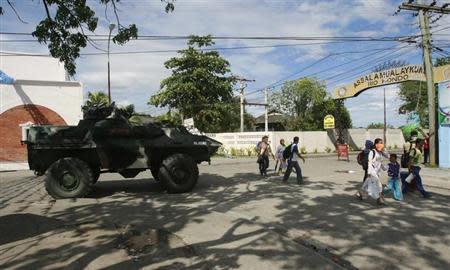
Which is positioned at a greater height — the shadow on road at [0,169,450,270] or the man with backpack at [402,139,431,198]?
the man with backpack at [402,139,431,198]

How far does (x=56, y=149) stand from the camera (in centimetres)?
1139

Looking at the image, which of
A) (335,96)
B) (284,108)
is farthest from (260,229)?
(284,108)

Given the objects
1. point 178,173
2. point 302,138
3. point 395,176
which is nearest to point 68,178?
point 178,173

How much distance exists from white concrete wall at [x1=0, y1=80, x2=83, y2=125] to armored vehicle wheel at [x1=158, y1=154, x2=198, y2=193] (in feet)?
54.0

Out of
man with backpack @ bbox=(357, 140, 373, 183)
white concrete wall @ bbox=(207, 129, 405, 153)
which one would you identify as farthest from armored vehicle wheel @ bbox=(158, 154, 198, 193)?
white concrete wall @ bbox=(207, 129, 405, 153)

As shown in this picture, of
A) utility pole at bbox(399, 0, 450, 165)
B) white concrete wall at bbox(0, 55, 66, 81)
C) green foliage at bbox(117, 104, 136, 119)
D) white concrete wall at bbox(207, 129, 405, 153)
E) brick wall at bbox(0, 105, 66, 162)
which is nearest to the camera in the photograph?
green foliage at bbox(117, 104, 136, 119)

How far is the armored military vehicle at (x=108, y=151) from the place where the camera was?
11.3m

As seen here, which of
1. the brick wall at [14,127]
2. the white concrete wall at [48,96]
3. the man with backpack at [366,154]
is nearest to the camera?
the man with backpack at [366,154]

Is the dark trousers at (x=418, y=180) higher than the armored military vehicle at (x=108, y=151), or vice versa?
the armored military vehicle at (x=108, y=151)

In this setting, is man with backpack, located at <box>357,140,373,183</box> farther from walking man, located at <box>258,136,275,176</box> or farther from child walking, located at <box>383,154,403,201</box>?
walking man, located at <box>258,136,275,176</box>

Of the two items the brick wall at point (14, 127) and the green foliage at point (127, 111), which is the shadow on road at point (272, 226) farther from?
the brick wall at point (14, 127)

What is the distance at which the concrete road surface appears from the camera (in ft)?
19.8

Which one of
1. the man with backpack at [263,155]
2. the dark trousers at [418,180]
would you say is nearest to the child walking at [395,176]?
the dark trousers at [418,180]

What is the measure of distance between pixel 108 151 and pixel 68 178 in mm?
1147
